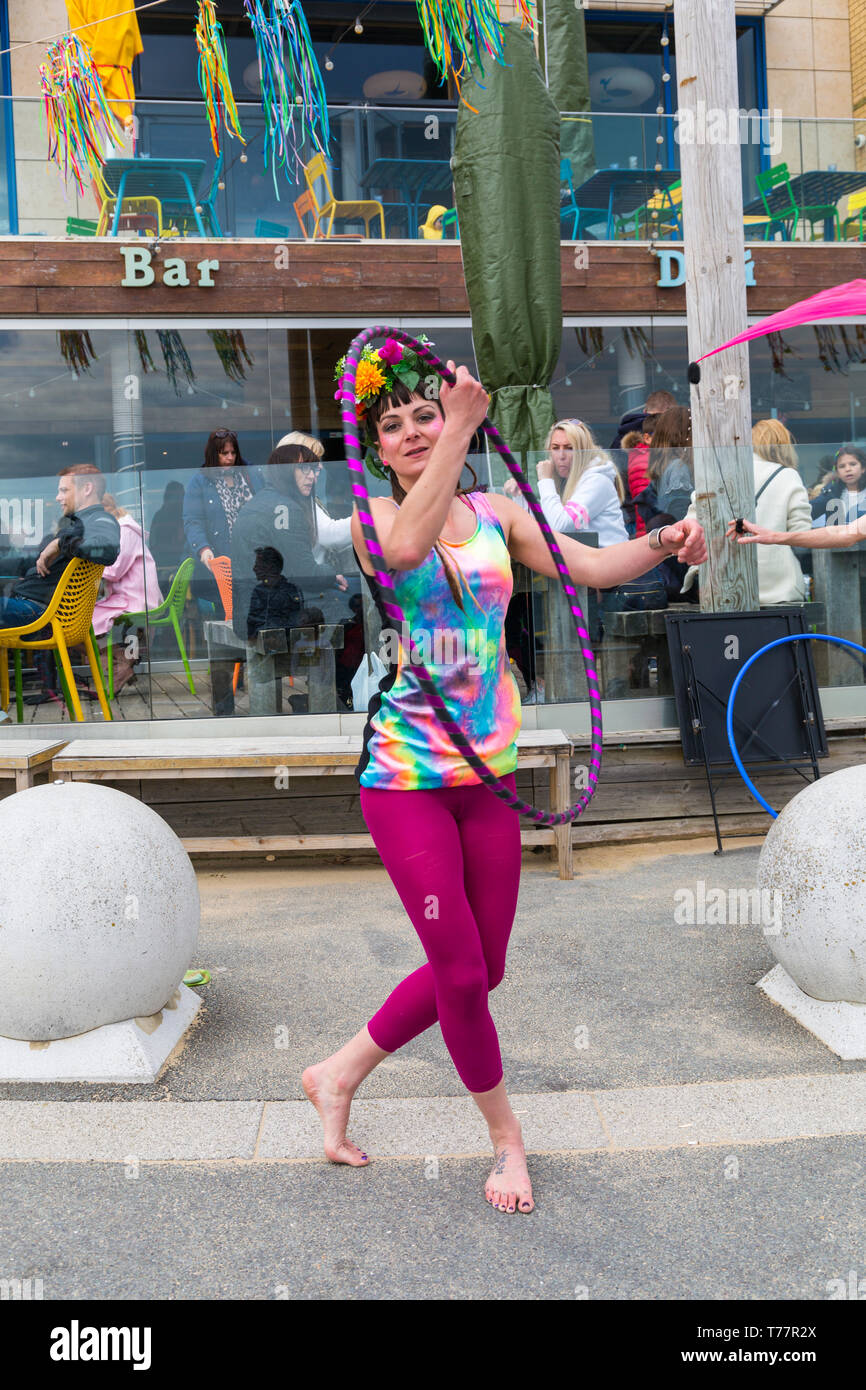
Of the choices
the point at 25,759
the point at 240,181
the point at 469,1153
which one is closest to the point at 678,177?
the point at 240,181

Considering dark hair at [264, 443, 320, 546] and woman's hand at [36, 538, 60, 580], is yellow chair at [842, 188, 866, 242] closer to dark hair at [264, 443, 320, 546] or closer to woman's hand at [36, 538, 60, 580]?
dark hair at [264, 443, 320, 546]

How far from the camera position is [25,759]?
6.38 m

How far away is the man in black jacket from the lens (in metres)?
7.55

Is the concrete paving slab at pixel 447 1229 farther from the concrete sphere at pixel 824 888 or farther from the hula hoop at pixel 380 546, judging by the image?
the hula hoop at pixel 380 546

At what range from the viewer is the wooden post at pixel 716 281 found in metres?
7.33

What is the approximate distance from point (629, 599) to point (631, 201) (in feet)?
24.5

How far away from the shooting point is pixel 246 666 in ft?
24.5

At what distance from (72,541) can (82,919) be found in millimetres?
3916

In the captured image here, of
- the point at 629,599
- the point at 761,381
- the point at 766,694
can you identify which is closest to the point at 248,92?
the point at 761,381

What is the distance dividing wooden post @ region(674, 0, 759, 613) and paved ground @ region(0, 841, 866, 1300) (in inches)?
111

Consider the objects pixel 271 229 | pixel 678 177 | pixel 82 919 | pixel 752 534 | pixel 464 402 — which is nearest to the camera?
pixel 464 402

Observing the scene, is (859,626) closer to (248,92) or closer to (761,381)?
(761,381)

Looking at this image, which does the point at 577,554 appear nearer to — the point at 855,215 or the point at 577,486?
the point at 577,486
